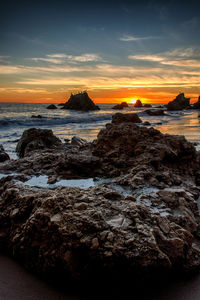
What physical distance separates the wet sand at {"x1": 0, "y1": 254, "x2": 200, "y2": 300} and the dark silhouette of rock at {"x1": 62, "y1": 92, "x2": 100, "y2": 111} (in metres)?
51.0

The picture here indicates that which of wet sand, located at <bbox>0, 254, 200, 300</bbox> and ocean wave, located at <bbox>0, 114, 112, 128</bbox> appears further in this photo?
ocean wave, located at <bbox>0, 114, 112, 128</bbox>

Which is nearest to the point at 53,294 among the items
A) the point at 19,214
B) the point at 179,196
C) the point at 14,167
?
the point at 19,214

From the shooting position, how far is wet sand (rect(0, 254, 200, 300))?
56.0 inches

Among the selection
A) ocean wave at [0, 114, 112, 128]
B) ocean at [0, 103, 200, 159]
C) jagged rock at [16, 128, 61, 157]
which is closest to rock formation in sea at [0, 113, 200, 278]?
jagged rock at [16, 128, 61, 157]

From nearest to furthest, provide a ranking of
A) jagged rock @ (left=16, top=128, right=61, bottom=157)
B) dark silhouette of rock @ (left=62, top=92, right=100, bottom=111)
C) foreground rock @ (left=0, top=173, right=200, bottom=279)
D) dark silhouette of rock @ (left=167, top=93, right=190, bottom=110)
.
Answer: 1. foreground rock @ (left=0, top=173, right=200, bottom=279)
2. jagged rock @ (left=16, top=128, right=61, bottom=157)
3. dark silhouette of rock @ (left=167, top=93, right=190, bottom=110)
4. dark silhouette of rock @ (left=62, top=92, right=100, bottom=111)

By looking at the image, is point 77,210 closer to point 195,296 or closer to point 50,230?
point 50,230

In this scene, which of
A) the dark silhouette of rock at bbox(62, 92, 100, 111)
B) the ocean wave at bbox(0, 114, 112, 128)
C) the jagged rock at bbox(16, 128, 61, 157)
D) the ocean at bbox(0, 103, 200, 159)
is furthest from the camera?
the dark silhouette of rock at bbox(62, 92, 100, 111)

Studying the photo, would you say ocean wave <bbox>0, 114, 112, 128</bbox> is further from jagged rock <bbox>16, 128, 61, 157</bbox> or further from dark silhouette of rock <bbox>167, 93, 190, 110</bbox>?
dark silhouette of rock <bbox>167, 93, 190, 110</bbox>

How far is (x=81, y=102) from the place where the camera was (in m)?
52.9

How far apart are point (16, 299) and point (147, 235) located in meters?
1.04

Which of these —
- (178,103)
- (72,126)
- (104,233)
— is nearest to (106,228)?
(104,233)

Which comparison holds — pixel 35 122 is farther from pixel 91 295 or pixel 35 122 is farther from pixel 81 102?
pixel 81 102

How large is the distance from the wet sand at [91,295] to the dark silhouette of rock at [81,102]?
167 ft

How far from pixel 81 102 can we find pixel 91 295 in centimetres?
5348
